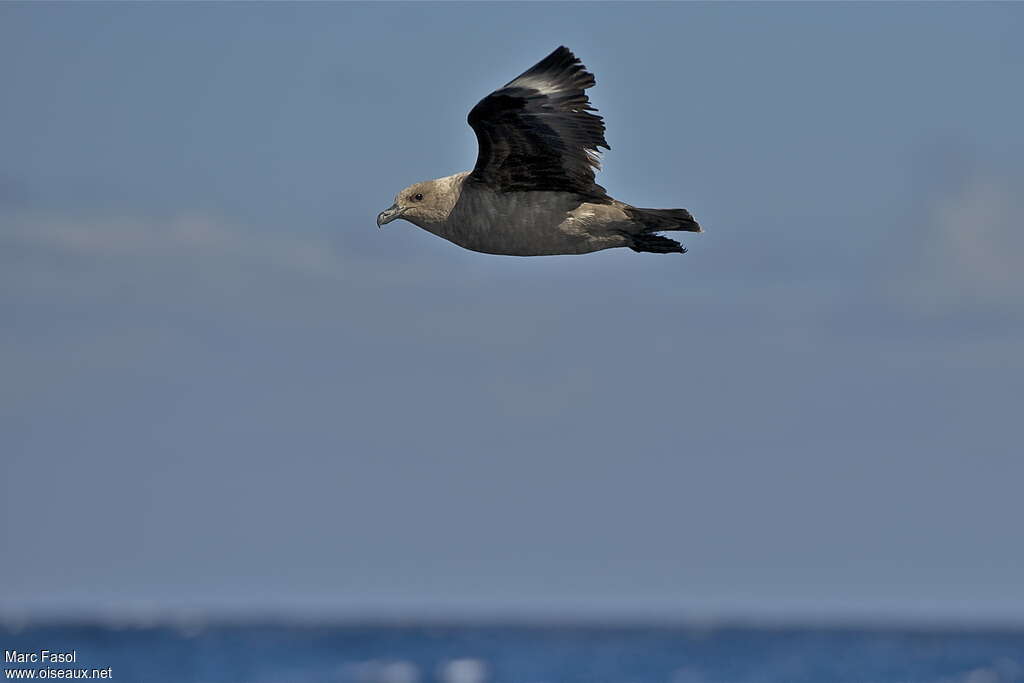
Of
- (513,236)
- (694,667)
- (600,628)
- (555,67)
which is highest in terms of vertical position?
(600,628)

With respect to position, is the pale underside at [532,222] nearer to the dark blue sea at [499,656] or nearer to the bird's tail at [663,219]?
the bird's tail at [663,219]

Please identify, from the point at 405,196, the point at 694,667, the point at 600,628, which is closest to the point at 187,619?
the point at 600,628

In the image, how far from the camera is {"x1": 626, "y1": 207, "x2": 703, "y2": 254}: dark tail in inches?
→ 653

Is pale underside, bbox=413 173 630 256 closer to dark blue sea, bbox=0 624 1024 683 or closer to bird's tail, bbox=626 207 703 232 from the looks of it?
bird's tail, bbox=626 207 703 232

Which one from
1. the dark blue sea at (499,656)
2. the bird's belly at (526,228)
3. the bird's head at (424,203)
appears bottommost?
the bird's belly at (526,228)

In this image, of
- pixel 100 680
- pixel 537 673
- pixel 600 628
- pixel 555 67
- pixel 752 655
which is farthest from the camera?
pixel 600 628

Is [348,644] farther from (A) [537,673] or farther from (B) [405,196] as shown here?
(B) [405,196]

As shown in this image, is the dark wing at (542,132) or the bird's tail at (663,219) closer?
the dark wing at (542,132)

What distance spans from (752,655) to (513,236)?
7789 centimetres

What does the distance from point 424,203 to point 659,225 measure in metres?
2.11

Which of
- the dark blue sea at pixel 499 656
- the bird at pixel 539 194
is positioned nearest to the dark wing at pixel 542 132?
the bird at pixel 539 194

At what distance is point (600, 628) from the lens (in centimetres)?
13862

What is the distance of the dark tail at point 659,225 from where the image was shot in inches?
653

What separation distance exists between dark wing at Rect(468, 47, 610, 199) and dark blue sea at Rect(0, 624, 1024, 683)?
48890 mm
